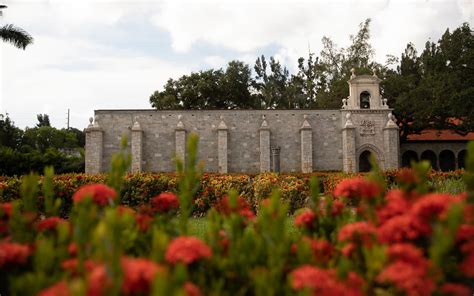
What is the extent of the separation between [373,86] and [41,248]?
31.8 m

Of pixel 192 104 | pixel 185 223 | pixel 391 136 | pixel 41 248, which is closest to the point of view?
pixel 41 248

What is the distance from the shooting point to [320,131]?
1243 inches

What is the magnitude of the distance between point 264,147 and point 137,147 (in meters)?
8.83

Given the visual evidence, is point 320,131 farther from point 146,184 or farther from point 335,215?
point 335,215

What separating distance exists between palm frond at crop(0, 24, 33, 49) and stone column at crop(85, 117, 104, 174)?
7.79 m

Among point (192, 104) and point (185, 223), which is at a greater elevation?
point (192, 104)

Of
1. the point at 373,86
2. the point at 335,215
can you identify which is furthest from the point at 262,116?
the point at 335,215

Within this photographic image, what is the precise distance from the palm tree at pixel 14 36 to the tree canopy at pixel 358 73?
22118mm

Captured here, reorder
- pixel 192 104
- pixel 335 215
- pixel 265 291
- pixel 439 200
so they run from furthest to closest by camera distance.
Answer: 1. pixel 192 104
2. pixel 335 215
3. pixel 439 200
4. pixel 265 291

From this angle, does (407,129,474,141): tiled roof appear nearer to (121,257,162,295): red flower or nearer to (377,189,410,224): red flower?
(377,189,410,224): red flower

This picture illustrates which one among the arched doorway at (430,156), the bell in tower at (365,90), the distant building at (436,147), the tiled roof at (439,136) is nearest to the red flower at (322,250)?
the bell in tower at (365,90)

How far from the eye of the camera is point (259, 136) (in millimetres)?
31297

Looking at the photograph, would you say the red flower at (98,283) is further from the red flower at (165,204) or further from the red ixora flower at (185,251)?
the red flower at (165,204)

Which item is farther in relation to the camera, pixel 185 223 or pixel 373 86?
pixel 373 86
